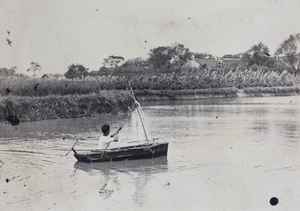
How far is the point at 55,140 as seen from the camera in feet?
48.4

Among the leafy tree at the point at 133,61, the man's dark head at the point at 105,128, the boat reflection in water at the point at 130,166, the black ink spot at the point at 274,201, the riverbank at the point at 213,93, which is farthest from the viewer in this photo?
the riverbank at the point at 213,93

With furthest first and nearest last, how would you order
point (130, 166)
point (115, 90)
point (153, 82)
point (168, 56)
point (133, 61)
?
point (153, 82)
point (168, 56)
point (115, 90)
point (133, 61)
point (130, 166)

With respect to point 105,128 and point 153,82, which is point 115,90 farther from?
point 105,128

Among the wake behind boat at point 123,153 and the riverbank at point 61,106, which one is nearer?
the wake behind boat at point 123,153

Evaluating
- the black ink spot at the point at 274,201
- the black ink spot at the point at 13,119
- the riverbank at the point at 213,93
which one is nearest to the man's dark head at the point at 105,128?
the black ink spot at the point at 274,201

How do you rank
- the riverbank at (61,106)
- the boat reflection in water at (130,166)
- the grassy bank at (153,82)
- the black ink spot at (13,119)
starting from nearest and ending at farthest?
the boat reflection in water at (130,166), the black ink spot at (13,119), the riverbank at (61,106), the grassy bank at (153,82)

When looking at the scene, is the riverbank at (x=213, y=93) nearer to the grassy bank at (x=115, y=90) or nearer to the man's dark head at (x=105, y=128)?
the grassy bank at (x=115, y=90)

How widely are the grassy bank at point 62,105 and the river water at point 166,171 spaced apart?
1.00 meters

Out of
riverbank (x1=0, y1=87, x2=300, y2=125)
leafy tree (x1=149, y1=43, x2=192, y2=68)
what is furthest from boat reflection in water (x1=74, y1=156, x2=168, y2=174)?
leafy tree (x1=149, y1=43, x2=192, y2=68)

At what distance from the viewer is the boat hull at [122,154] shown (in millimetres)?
11180

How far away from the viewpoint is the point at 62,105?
67.0ft

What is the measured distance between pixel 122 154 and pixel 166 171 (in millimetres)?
1492

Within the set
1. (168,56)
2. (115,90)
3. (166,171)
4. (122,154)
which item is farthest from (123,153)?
(168,56)

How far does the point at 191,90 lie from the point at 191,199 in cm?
2270
